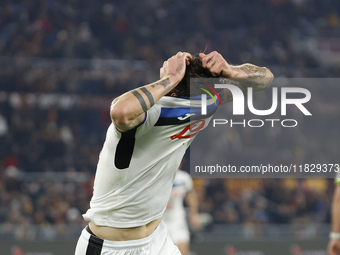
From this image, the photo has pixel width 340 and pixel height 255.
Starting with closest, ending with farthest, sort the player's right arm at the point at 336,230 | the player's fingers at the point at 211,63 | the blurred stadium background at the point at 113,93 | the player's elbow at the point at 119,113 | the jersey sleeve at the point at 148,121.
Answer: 1. the player's elbow at the point at 119,113
2. the jersey sleeve at the point at 148,121
3. the player's fingers at the point at 211,63
4. the player's right arm at the point at 336,230
5. the blurred stadium background at the point at 113,93

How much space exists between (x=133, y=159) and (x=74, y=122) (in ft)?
34.9

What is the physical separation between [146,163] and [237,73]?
81 cm

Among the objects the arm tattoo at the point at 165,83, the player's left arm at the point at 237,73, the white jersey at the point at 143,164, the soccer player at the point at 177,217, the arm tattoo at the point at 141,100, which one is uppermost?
the player's left arm at the point at 237,73

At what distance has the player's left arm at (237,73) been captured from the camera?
3.44 meters

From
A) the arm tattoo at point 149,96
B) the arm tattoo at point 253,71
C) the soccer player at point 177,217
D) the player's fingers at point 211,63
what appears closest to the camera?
the arm tattoo at point 149,96

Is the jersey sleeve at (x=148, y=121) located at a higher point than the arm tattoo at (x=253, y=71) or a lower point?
lower

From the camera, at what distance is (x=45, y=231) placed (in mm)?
11109

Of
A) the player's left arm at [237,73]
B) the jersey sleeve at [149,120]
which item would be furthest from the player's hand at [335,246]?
the jersey sleeve at [149,120]

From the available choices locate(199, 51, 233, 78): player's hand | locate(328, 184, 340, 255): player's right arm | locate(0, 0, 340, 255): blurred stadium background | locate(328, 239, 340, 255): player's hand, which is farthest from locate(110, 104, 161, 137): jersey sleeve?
locate(0, 0, 340, 255): blurred stadium background

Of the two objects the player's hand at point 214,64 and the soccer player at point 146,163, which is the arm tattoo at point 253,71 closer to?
the soccer player at point 146,163

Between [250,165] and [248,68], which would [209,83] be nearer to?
[248,68]

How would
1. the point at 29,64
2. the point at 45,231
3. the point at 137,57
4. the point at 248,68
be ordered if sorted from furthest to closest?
1. the point at 137,57
2. the point at 29,64
3. the point at 45,231
4. the point at 248,68

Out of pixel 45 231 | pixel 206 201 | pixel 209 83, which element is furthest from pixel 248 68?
pixel 206 201

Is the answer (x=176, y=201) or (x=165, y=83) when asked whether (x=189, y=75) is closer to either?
(x=165, y=83)
